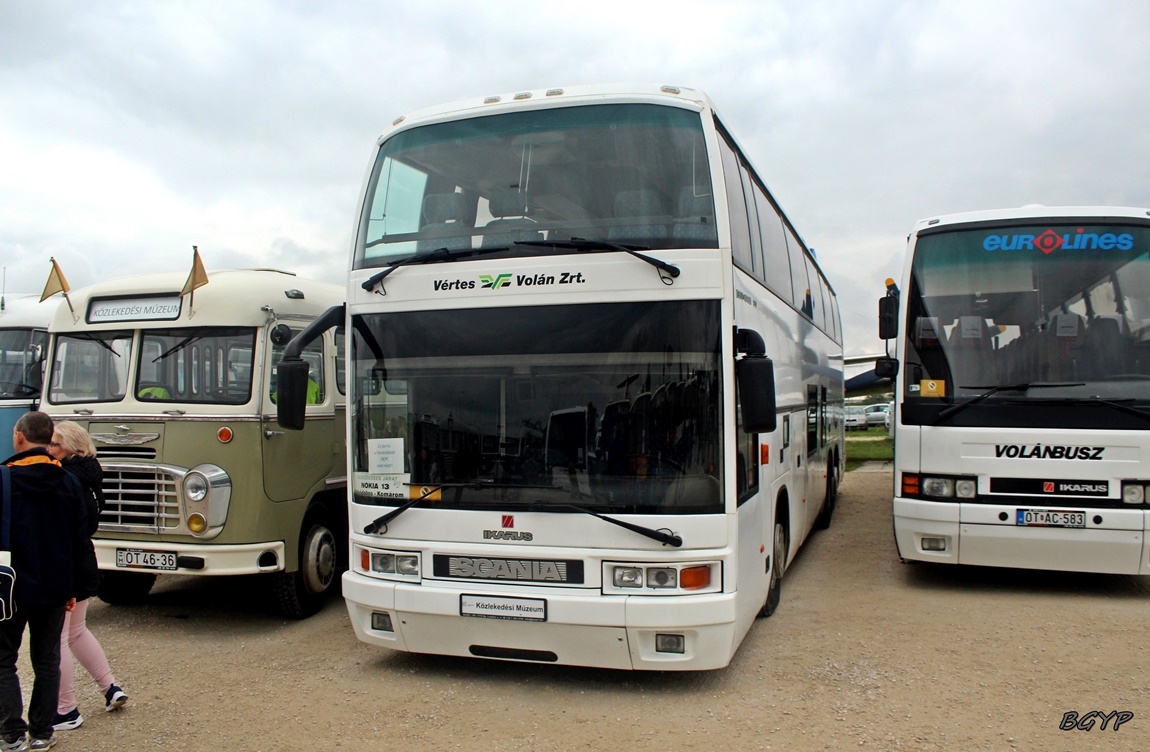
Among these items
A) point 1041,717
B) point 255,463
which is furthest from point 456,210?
point 1041,717

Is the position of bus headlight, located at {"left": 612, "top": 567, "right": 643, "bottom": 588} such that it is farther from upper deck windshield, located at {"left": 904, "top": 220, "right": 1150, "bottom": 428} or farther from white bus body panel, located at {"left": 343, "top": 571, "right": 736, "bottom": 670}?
upper deck windshield, located at {"left": 904, "top": 220, "right": 1150, "bottom": 428}

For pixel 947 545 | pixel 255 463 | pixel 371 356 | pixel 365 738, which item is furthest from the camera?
pixel 947 545

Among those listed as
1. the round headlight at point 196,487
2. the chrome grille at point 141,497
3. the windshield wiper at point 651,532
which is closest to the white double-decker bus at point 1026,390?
the windshield wiper at point 651,532

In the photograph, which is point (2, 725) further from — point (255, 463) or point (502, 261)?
point (502, 261)

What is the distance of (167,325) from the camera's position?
7.86m

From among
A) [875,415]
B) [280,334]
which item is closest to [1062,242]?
[280,334]

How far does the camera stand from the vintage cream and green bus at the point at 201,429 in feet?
24.3

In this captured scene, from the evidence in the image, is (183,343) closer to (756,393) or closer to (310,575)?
(310,575)

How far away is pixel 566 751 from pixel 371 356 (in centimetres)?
280

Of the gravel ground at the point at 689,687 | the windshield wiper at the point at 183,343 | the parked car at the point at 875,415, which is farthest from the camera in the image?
the parked car at the point at 875,415

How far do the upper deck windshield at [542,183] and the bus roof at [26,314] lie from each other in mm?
8356

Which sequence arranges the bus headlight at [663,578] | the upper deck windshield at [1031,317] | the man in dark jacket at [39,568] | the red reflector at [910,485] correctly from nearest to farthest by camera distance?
the man in dark jacket at [39,568] < the bus headlight at [663,578] < the upper deck windshield at [1031,317] < the red reflector at [910,485]

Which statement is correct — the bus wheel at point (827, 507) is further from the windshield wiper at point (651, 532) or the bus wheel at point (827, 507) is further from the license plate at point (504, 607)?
the license plate at point (504, 607)

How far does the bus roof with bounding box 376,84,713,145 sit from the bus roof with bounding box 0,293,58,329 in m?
8.51
